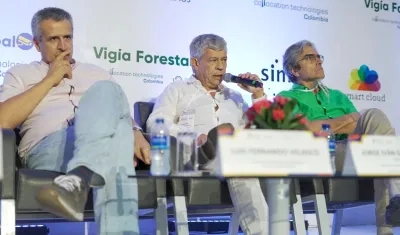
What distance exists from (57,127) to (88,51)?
48.8 inches

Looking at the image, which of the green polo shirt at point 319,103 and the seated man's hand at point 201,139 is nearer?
the seated man's hand at point 201,139

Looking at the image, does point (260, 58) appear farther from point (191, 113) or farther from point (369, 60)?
point (191, 113)

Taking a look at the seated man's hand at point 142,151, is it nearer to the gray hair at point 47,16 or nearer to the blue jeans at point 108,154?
the blue jeans at point 108,154

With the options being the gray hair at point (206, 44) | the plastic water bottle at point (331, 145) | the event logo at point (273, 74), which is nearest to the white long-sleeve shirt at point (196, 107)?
the gray hair at point (206, 44)

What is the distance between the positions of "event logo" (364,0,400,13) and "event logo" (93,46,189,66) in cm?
145

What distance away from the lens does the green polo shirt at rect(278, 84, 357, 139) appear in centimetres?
304

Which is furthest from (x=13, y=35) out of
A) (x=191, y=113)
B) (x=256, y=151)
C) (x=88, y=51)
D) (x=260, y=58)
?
(x=256, y=151)

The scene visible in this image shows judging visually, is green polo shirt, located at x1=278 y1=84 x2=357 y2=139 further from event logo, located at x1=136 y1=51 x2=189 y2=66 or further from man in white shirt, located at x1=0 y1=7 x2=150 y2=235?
man in white shirt, located at x1=0 y1=7 x2=150 y2=235

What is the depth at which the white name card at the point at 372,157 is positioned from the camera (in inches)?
60.0

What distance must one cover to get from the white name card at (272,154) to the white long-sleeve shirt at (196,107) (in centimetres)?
127

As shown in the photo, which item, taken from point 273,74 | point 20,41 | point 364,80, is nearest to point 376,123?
point 273,74

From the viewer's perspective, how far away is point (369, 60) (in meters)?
4.18

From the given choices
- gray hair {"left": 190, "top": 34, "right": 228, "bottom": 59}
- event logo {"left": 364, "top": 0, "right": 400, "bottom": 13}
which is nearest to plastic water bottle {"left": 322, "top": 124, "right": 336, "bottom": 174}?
gray hair {"left": 190, "top": 34, "right": 228, "bottom": 59}

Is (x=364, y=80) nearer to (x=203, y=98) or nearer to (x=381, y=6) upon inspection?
(x=381, y=6)
